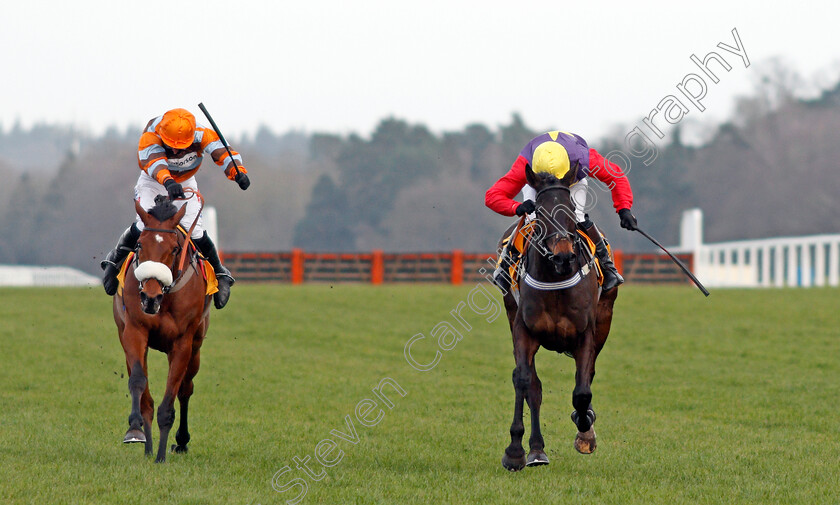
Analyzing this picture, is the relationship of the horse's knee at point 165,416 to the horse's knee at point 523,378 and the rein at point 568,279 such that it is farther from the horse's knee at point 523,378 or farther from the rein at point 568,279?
the rein at point 568,279

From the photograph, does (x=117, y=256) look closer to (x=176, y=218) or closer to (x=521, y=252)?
(x=176, y=218)

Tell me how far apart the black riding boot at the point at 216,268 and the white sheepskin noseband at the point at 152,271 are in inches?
45.9

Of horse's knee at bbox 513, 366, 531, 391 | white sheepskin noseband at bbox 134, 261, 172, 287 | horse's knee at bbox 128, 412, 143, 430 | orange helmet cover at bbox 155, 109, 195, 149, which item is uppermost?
orange helmet cover at bbox 155, 109, 195, 149

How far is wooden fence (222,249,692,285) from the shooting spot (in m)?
31.2

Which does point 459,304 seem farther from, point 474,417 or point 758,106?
point 758,106

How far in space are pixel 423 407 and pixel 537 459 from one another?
3887 millimetres

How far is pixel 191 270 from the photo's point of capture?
861cm

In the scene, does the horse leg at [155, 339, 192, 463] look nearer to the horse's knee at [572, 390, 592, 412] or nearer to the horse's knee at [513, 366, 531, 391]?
the horse's knee at [513, 366, 531, 391]

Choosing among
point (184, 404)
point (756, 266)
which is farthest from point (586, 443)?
point (756, 266)

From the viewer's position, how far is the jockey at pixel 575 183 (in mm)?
8125

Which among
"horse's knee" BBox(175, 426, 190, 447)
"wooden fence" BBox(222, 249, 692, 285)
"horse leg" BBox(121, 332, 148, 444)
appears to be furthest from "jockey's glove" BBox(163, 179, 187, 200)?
"wooden fence" BBox(222, 249, 692, 285)

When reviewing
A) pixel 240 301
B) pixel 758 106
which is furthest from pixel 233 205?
pixel 240 301

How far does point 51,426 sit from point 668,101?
6.90 meters

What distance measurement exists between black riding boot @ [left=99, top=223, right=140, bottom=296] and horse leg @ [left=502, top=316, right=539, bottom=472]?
333cm
